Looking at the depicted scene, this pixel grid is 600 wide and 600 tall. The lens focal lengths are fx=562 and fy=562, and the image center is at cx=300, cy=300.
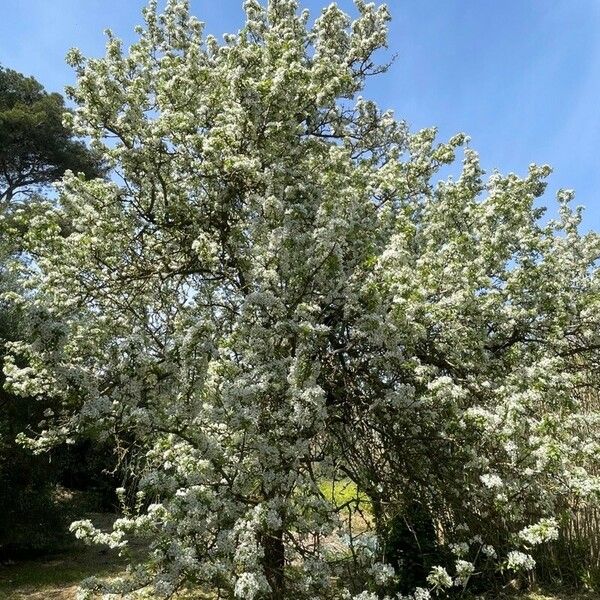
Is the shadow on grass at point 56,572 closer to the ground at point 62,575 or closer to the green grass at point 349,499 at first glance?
the ground at point 62,575

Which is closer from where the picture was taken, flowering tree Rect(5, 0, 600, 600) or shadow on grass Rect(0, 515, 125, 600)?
flowering tree Rect(5, 0, 600, 600)

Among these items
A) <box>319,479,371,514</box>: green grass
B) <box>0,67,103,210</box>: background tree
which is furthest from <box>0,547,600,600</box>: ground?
<box>0,67,103,210</box>: background tree

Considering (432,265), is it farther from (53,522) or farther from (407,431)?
(53,522)

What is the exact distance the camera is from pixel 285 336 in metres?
5.37

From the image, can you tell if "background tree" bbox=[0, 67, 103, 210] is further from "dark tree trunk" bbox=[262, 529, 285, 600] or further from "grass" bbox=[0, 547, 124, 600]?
"dark tree trunk" bbox=[262, 529, 285, 600]

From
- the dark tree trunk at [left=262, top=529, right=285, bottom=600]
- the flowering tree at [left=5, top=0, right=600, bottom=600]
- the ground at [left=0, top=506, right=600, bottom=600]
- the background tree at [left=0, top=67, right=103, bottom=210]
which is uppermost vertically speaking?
the background tree at [left=0, top=67, right=103, bottom=210]

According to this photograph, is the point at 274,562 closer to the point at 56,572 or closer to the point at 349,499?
the point at 349,499

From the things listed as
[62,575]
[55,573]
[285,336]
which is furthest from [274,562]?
[55,573]

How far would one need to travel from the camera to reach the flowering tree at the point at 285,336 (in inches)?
195

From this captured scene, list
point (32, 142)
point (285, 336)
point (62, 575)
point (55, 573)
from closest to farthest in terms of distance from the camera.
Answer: point (285, 336)
point (62, 575)
point (55, 573)
point (32, 142)

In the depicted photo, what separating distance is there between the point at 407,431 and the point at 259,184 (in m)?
3.22

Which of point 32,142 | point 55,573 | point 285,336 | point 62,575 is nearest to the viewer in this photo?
point 285,336

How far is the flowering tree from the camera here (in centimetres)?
494

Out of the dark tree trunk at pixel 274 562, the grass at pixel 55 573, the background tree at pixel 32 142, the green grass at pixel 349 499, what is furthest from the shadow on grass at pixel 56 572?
the background tree at pixel 32 142
